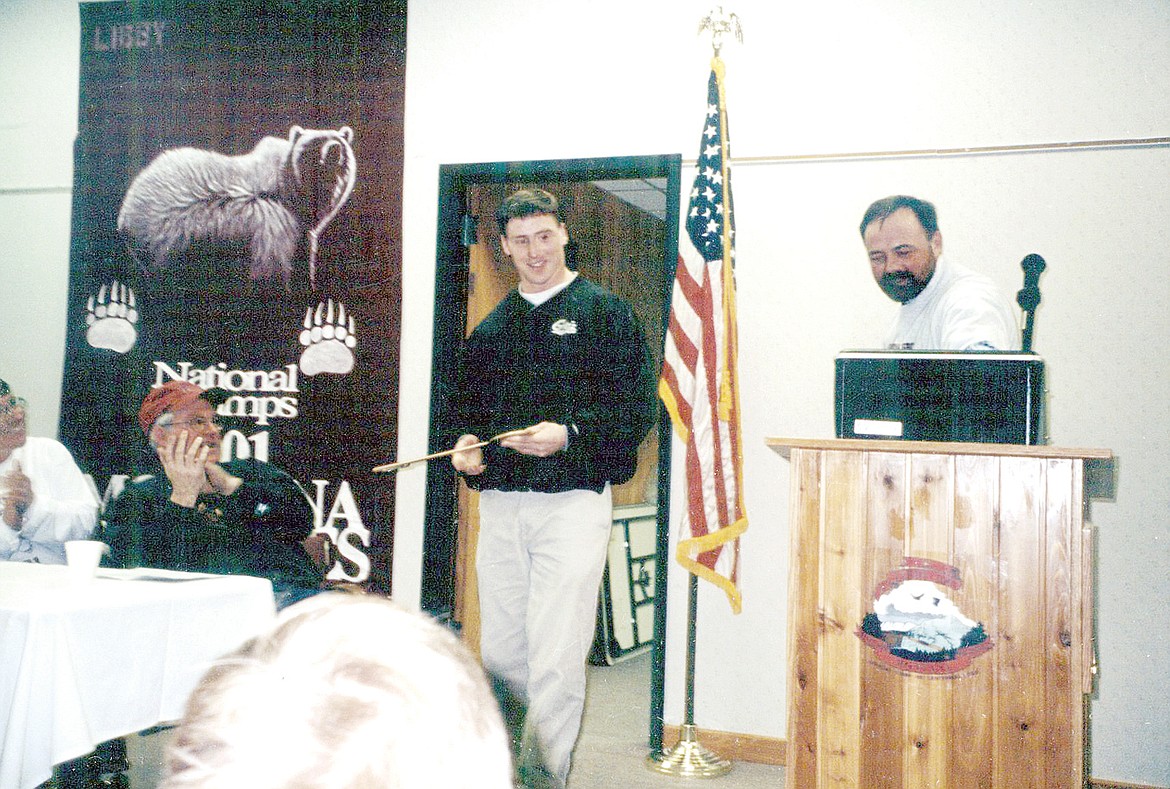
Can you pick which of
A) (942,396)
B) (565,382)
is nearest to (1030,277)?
(942,396)

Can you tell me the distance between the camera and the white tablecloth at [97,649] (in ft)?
Answer: 6.38

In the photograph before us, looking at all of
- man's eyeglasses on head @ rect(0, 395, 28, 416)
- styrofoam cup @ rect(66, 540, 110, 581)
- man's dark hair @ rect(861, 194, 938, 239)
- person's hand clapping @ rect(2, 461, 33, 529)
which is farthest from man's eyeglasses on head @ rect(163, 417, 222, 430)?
man's dark hair @ rect(861, 194, 938, 239)

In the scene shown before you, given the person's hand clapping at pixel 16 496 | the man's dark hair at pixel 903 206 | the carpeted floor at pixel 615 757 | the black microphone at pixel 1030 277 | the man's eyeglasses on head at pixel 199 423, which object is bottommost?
the carpeted floor at pixel 615 757

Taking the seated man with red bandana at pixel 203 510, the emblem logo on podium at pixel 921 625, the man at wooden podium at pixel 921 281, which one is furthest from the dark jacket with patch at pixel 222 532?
the man at wooden podium at pixel 921 281

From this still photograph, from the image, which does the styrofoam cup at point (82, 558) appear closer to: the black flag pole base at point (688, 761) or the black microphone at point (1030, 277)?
the black flag pole base at point (688, 761)

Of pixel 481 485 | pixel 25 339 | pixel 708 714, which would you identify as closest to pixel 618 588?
pixel 708 714

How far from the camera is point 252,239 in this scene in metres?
4.31

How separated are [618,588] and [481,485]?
201 centimetres

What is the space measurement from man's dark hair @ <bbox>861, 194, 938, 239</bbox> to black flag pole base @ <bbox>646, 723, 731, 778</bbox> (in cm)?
193

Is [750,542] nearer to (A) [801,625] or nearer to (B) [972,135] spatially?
(A) [801,625]

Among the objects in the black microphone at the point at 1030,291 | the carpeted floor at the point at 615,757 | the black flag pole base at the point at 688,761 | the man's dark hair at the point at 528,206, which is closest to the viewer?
the black microphone at the point at 1030,291

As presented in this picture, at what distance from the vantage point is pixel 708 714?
3.71m

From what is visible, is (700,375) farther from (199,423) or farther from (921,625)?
(199,423)

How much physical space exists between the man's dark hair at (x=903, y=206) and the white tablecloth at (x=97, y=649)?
2.42 meters
